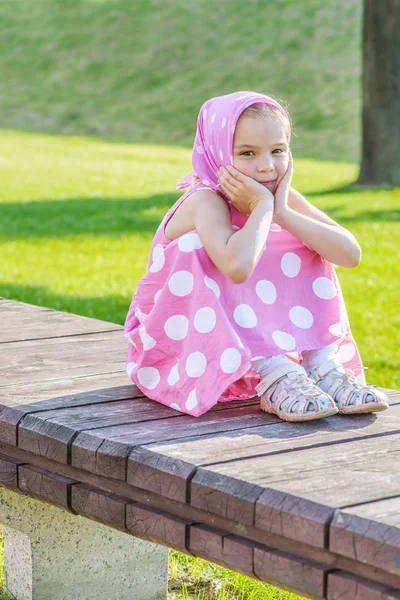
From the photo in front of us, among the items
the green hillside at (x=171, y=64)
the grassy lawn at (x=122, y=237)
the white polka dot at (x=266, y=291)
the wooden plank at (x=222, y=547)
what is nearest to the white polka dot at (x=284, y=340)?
the white polka dot at (x=266, y=291)

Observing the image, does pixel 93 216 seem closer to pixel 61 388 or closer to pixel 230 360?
pixel 61 388

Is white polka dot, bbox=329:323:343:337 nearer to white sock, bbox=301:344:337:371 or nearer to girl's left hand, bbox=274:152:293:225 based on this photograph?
white sock, bbox=301:344:337:371

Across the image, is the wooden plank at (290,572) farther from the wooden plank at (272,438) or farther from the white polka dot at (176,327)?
the white polka dot at (176,327)

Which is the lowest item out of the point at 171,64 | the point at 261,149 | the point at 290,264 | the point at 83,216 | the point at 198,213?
the point at 83,216

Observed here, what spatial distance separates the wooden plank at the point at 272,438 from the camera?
8.68 ft

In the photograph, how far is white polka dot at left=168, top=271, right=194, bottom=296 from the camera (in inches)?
123

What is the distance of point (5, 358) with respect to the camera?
377cm

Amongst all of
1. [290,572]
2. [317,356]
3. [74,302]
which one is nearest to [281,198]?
[317,356]

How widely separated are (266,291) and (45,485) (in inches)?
34.9

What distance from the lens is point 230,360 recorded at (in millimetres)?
3031

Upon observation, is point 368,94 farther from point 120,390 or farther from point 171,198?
point 120,390

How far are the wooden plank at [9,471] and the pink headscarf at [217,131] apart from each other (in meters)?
1.02

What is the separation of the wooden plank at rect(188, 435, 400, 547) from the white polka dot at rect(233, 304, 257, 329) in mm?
532

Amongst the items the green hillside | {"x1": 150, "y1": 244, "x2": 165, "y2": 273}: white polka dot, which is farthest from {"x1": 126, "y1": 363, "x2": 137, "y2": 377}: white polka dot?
the green hillside
